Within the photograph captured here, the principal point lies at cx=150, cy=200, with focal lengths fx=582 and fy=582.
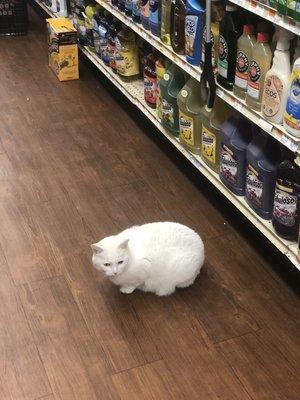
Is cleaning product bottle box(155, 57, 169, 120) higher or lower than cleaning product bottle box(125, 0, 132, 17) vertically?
lower

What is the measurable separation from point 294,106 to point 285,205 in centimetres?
→ 38

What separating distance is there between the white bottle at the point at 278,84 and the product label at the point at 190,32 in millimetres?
580

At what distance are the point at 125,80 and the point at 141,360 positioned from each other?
210 centimetres

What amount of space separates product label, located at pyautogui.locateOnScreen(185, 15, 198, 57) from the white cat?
816 mm

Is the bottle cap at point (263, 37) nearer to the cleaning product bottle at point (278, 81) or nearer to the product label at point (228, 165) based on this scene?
the cleaning product bottle at point (278, 81)

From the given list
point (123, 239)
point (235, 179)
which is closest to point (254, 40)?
point (235, 179)

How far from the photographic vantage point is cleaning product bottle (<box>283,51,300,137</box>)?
1.87 m

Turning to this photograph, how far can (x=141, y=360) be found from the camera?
2033mm

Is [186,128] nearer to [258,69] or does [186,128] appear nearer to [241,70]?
[241,70]

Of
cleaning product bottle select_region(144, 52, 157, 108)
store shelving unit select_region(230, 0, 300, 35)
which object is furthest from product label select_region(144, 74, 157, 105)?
store shelving unit select_region(230, 0, 300, 35)

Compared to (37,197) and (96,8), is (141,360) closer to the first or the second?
(37,197)

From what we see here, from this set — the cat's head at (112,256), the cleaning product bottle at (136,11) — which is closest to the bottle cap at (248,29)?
the cat's head at (112,256)

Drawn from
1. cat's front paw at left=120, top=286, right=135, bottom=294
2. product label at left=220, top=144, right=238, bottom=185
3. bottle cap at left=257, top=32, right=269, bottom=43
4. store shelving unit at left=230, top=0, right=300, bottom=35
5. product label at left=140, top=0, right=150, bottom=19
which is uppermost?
store shelving unit at left=230, top=0, right=300, bottom=35

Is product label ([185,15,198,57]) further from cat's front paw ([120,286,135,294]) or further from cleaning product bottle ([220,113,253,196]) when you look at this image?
cat's front paw ([120,286,135,294])
